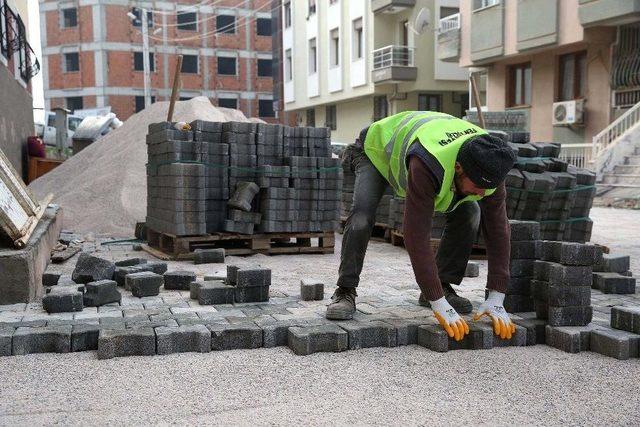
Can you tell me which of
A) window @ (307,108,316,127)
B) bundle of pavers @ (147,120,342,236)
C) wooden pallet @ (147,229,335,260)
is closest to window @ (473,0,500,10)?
window @ (307,108,316,127)

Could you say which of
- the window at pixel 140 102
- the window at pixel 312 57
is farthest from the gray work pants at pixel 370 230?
the window at pixel 140 102

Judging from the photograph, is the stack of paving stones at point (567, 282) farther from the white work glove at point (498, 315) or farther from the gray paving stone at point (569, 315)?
the white work glove at point (498, 315)

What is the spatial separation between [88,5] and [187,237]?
39952 mm

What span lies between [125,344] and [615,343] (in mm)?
3119

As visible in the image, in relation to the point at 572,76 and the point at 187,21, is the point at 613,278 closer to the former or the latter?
the point at 572,76

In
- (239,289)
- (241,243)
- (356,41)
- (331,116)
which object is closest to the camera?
(239,289)

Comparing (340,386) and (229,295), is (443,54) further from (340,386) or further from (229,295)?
(340,386)

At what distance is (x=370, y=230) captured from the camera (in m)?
4.73

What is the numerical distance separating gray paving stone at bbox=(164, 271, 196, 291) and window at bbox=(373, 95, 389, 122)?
26.5 m

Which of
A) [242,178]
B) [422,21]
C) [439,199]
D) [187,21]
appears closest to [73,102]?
[187,21]

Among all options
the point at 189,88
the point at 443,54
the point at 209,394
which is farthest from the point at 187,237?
the point at 189,88

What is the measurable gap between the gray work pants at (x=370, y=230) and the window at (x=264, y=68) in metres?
43.9

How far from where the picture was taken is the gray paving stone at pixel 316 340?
416 centimetres

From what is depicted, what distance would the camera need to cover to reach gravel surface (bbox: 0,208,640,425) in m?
3.14
